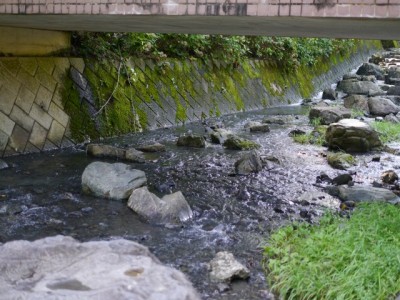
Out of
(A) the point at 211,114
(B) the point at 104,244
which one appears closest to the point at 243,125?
(A) the point at 211,114

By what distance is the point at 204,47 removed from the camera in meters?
15.4

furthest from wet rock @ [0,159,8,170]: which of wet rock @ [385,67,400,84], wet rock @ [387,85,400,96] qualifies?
wet rock @ [385,67,400,84]

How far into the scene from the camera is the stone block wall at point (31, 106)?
864 centimetres

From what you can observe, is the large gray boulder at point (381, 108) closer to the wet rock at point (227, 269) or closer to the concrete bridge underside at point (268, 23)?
the concrete bridge underside at point (268, 23)

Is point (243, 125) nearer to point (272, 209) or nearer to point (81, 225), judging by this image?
point (272, 209)

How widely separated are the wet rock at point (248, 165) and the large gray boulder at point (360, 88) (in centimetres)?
1447

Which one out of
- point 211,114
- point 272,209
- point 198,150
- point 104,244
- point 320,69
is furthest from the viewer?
point 320,69

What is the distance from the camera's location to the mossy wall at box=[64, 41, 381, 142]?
10508mm

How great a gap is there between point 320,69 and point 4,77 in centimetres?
1931

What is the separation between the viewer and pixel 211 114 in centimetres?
1474

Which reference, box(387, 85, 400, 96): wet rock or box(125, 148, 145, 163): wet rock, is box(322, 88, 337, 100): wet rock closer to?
box(387, 85, 400, 96): wet rock

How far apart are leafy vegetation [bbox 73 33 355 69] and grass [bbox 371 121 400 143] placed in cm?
580

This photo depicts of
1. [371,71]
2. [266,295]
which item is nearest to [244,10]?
[266,295]

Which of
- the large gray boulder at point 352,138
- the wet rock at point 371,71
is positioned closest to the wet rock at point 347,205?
the large gray boulder at point 352,138
